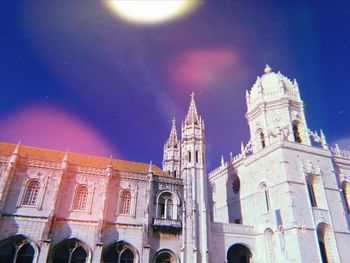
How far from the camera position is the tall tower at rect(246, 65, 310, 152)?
35531mm

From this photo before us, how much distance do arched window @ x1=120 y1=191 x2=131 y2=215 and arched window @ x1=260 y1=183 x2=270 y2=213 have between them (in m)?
15.5

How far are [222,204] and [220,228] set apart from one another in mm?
9773

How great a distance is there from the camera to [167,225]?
28.0 meters

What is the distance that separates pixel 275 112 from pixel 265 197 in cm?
1157

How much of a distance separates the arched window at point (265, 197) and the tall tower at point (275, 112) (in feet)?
18.9

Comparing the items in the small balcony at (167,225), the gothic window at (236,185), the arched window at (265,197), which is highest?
the gothic window at (236,185)

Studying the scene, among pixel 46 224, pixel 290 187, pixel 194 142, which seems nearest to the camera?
pixel 46 224

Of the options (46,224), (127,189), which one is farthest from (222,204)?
(46,224)

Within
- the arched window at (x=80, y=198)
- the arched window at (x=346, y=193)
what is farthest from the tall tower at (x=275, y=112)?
the arched window at (x=80, y=198)

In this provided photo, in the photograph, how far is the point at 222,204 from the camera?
40406mm

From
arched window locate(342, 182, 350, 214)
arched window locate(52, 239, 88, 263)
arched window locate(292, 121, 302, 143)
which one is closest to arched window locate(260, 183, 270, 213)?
arched window locate(292, 121, 302, 143)

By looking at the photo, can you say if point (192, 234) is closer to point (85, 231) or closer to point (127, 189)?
point (127, 189)

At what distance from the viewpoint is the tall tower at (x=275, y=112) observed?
117 feet

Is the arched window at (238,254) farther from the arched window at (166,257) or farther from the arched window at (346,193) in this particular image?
the arched window at (346,193)
